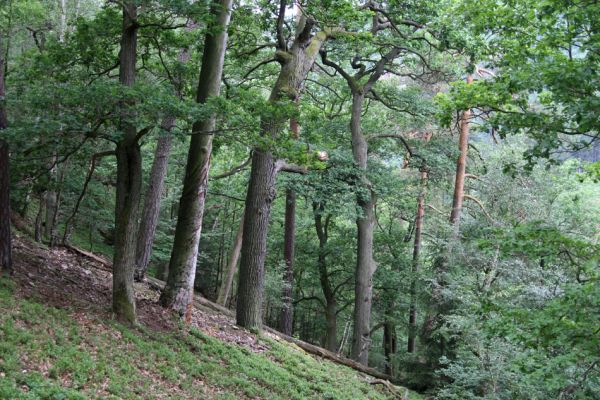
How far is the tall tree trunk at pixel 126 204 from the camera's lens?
25.3ft

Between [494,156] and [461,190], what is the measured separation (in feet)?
7.23

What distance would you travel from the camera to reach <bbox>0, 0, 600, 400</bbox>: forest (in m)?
6.01

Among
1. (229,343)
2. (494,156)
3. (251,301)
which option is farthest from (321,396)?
(494,156)

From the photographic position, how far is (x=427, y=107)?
51.5 feet

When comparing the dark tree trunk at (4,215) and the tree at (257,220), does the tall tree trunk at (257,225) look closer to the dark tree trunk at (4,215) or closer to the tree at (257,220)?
the tree at (257,220)

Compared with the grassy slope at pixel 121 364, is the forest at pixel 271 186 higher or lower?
higher

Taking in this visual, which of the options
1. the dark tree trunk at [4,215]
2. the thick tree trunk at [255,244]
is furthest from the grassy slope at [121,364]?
the thick tree trunk at [255,244]

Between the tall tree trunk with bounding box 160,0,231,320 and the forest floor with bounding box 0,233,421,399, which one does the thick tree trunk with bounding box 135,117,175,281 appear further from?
the tall tree trunk with bounding box 160,0,231,320

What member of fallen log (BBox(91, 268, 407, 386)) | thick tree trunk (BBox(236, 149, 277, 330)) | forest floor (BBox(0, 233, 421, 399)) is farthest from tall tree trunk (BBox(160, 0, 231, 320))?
fallen log (BBox(91, 268, 407, 386))

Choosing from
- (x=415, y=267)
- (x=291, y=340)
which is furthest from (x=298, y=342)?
(x=415, y=267)

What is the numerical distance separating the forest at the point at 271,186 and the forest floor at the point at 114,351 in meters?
0.04

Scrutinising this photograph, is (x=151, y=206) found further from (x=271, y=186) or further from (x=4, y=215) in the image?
(x=4, y=215)

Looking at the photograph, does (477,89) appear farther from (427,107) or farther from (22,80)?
(427,107)

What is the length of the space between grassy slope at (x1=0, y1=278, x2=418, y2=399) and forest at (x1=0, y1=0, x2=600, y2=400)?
35 millimetres
